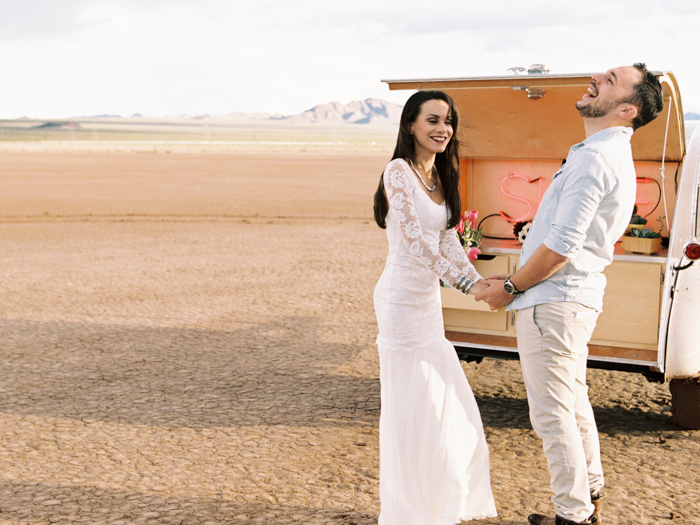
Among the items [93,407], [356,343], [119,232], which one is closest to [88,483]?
[93,407]

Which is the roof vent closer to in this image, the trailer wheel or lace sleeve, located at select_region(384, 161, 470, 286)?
lace sleeve, located at select_region(384, 161, 470, 286)

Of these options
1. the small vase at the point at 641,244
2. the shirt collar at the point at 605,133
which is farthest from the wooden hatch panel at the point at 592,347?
the shirt collar at the point at 605,133

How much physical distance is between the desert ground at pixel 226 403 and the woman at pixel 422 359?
43cm

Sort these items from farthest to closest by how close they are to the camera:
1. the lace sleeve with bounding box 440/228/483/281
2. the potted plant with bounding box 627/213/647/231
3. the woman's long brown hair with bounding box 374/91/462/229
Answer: the potted plant with bounding box 627/213/647/231, the lace sleeve with bounding box 440/228/483/281, the woman's long brown hair with bounding box 374/91/462/229

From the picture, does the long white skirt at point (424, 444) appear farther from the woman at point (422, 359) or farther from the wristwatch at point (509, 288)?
the wristwatch at point (509, 288)

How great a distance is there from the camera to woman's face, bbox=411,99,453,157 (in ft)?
10.7

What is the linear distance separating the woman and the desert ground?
0.43m

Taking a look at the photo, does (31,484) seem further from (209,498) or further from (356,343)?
(356,343)

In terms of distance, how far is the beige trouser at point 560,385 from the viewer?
3008 millimetres

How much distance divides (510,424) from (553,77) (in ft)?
7.46

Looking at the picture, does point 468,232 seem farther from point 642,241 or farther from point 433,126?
point 433,126

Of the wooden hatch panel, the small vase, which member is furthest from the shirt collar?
the small vase

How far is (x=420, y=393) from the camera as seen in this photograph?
128 inches

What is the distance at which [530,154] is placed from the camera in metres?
6.05
